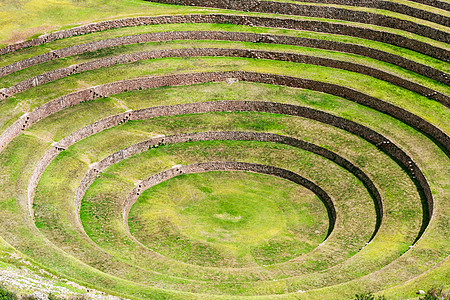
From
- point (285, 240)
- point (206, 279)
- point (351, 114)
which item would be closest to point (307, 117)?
point (351, 114)

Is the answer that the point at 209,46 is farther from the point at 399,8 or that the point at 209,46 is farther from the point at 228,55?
the point at 399,8

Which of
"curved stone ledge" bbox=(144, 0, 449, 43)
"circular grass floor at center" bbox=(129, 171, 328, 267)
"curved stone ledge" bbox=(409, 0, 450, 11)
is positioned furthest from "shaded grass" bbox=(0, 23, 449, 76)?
"circular grass floor at center" bbox=(129, 171, 328, 267)

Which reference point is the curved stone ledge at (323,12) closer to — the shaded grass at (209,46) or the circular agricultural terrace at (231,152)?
the circular agricultural terrace at (231,152)

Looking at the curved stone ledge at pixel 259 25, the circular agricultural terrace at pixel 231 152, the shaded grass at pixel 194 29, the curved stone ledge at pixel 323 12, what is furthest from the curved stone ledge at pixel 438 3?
the shaded grass at pixel 194 29

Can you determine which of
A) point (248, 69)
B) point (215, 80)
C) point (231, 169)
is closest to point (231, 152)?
point (231, 169)

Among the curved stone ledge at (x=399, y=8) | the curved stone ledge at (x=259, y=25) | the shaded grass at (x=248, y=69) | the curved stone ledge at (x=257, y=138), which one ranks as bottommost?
the curved stone ledge at (x=257, y=138)

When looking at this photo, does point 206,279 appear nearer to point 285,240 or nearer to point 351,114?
point 285,240
